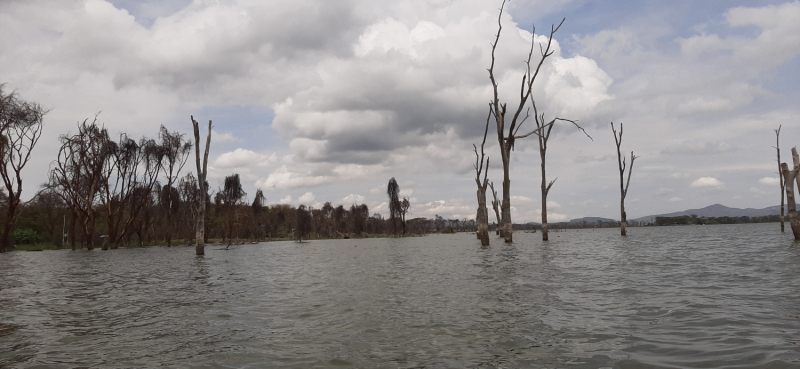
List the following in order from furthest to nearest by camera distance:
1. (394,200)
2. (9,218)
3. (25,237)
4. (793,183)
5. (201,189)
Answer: (394,200), (25,237), (9,218), (201,189), (793,183)

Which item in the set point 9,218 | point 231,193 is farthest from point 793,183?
point 231,193

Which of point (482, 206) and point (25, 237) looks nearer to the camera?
point (482, 206)

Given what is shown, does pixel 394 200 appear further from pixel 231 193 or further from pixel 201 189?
pixel 201 189

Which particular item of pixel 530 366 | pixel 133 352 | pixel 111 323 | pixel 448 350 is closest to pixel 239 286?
pixel 111 323

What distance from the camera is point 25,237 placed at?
6053 centimetres

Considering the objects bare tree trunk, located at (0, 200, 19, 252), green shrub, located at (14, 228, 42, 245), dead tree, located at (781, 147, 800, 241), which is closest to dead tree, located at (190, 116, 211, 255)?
bare tree trunk, located at (0, 200, 19, 252)

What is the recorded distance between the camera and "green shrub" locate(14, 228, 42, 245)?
5983cm

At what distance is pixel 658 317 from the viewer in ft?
21.3

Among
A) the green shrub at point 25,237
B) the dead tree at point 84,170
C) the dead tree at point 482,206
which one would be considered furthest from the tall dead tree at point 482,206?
the green shrub at point 25,237

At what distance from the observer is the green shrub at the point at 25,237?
59825mm

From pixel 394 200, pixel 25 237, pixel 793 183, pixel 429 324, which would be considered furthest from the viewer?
pixel 394 200

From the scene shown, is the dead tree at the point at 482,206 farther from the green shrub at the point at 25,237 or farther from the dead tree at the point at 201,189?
the green shrub at the point at 25,237

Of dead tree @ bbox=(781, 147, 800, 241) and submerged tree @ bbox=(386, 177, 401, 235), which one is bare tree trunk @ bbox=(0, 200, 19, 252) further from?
submerged tree @ bbox=(386, 177, 401, 235)

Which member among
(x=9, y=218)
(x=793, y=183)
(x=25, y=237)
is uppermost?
(x=793, y=183)
